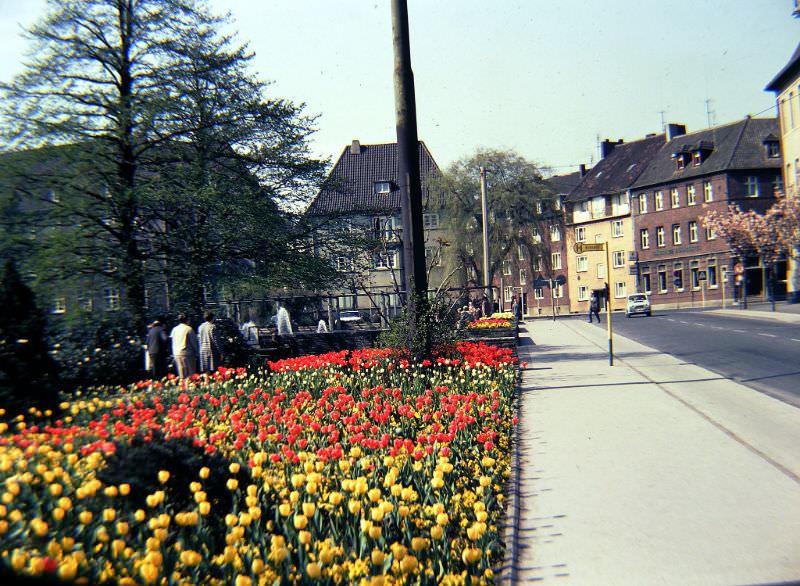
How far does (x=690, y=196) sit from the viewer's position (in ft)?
238

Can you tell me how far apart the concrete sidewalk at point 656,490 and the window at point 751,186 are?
60.9 meters

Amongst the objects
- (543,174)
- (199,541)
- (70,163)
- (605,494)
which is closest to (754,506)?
(605,494)

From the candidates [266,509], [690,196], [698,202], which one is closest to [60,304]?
[266,509]

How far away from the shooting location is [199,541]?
14.2ft

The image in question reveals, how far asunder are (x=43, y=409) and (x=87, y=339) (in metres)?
9.17

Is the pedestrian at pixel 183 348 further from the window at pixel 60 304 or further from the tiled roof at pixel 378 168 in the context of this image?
the tiled roof at pixel 378 168

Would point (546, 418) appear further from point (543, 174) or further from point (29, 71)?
point (543, 174)

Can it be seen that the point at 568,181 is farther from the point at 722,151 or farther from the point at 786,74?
the point at 786,74

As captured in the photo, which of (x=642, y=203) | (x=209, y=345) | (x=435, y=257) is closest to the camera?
(x=209, y=345)

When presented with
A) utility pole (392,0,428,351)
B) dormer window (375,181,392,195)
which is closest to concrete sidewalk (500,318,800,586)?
utility pole (392,0,428,351)

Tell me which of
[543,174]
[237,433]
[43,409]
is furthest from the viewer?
[543,174]

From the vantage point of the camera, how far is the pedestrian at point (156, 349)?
17.1m

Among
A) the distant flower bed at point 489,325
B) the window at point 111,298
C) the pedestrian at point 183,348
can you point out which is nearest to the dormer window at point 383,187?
the distant flower bed at point 489,325

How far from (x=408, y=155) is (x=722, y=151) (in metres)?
64.7
